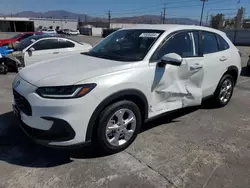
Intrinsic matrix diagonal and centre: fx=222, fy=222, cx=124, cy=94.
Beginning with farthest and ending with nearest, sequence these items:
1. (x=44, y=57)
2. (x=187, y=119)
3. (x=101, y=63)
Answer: (x=44, y=57) < (x=187, y=119) < (x=101, y=63)

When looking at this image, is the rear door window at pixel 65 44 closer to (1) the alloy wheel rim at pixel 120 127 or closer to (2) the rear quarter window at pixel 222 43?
(2) the rear quarter window at pixel 222 43

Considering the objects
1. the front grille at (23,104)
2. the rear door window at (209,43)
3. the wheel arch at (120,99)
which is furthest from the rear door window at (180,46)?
the front grille at (23,104)

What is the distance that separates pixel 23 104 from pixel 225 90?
4000 millimetres

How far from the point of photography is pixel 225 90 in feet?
15.7

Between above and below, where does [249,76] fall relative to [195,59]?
below

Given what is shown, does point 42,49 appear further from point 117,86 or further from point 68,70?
point 117,86

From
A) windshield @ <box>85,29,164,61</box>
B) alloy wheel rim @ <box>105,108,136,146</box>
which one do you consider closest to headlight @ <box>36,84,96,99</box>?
alloy wheel rim @ <box>105,108,136,146</box>

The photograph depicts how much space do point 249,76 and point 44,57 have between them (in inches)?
305

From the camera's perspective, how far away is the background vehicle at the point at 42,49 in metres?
7.84

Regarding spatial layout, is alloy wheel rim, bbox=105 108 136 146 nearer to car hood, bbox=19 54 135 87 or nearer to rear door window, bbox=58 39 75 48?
car hood, bbox=19 54 135 87

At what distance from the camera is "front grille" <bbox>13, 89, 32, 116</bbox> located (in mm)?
2610

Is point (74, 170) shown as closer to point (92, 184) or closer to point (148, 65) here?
point (92, 184)

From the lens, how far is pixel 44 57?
26.5ft

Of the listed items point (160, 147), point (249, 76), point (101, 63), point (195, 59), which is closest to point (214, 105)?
point (195, 59)
